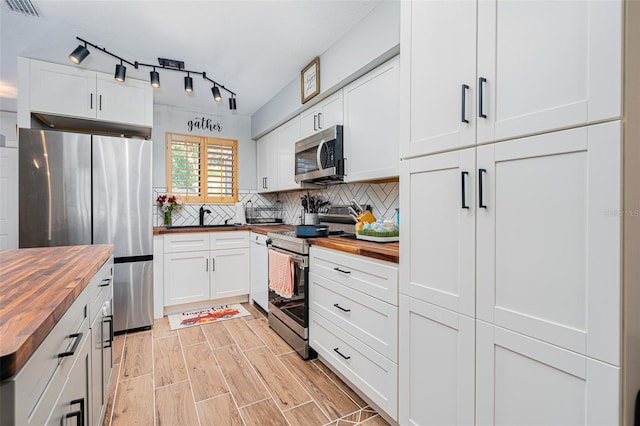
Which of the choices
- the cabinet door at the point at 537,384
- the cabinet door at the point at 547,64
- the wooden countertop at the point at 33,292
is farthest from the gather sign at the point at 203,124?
the cabinet door at the point at 537,384

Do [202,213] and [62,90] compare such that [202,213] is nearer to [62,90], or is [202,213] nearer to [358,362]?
[62,90]

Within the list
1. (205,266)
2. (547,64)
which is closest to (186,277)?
(205,266)

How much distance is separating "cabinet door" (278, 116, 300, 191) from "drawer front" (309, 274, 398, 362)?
144cm

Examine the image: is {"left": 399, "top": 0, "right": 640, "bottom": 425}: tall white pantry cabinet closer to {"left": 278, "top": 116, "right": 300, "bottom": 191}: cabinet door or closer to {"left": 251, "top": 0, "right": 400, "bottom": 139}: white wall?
{"left": 251, "top": 0, "right": 400, "bottom": 139}: white wall

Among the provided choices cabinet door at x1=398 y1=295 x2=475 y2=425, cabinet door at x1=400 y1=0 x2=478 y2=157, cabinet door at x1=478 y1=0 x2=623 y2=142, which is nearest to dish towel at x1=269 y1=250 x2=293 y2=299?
cabinet door at x1=398 y1=295 x2=475 y2=425

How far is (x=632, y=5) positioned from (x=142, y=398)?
279cm

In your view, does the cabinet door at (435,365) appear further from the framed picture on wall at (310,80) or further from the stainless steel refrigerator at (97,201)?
the stainless steel refrigerator at (97,201)

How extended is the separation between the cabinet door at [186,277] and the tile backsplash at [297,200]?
82 cm

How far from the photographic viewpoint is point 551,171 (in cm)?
98

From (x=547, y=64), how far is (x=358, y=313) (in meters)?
1.46

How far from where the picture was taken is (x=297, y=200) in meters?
4.07

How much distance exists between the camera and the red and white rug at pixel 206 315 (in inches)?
→ 125

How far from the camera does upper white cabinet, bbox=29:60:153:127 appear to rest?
2.69m

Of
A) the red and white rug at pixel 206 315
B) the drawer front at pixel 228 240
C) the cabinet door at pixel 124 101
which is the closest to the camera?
the cabinet door at pixel 124 101
